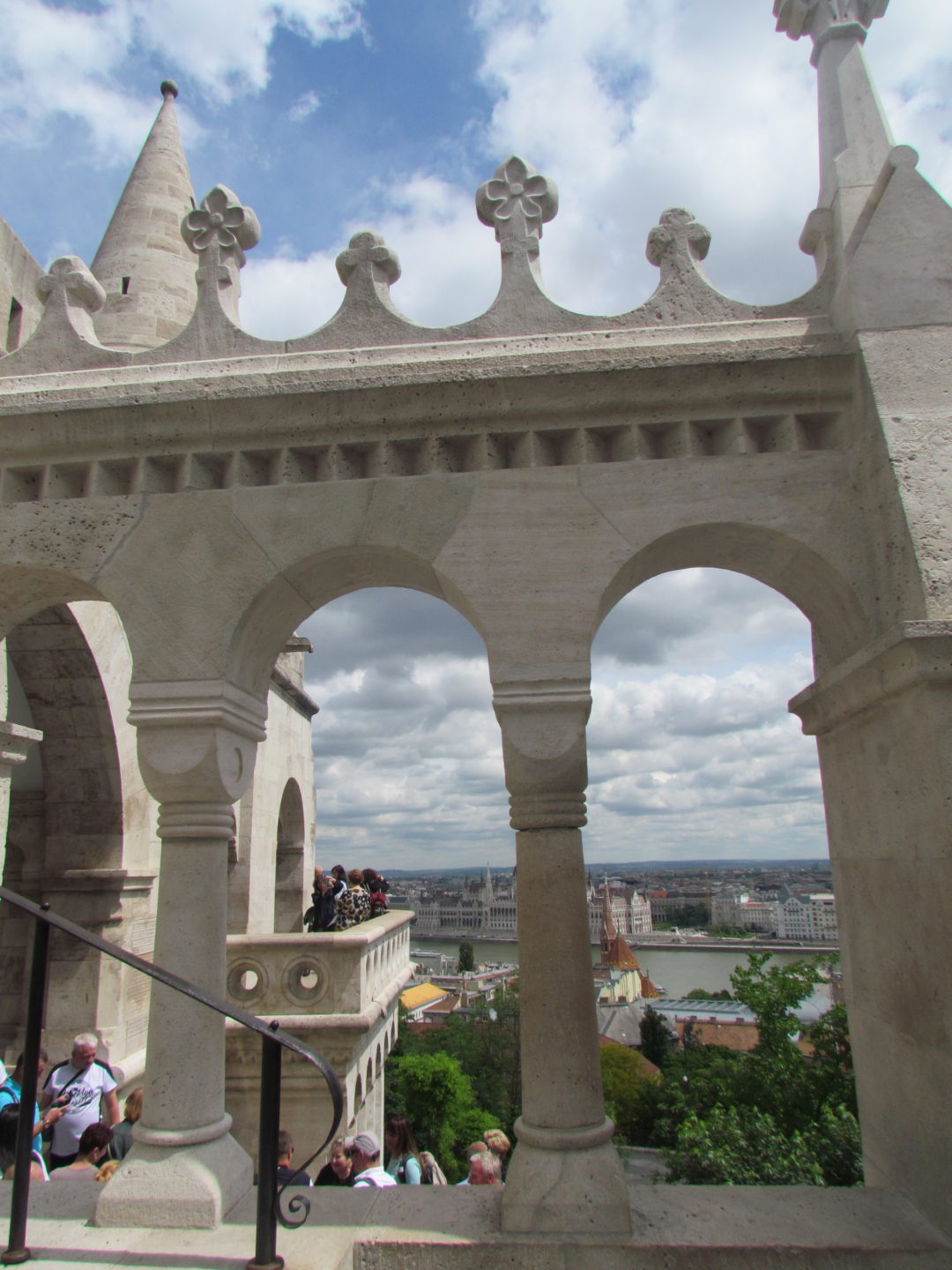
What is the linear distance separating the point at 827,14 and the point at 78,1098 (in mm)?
6298

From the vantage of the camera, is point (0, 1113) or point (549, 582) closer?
point (549, 582)

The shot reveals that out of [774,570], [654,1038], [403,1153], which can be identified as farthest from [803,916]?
[774,570]

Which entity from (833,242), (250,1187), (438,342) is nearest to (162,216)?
(438,342)

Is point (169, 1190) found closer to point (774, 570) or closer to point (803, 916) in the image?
point (774, 570)

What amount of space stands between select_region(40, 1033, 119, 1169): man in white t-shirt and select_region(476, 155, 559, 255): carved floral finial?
439cm

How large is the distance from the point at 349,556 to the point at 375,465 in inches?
14.9

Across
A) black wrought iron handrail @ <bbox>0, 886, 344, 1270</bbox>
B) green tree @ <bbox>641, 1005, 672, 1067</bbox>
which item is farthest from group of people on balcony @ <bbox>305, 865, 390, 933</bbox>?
green tree @ <bbox>641, 1005, 672, 1067</bbox>

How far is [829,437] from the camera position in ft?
10.7

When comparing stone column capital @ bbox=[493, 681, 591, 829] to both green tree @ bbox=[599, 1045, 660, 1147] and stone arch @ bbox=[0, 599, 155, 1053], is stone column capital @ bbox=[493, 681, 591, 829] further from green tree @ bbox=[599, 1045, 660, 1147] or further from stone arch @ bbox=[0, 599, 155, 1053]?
green tree @ bbox=[599, 1045, 660, 1147]

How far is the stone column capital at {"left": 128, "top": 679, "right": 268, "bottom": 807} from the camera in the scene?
3.08m

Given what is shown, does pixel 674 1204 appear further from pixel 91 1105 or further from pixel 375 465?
pixel 91 1105

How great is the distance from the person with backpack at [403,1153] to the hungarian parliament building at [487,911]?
9504 cm

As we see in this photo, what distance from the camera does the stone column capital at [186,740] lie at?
3.08m

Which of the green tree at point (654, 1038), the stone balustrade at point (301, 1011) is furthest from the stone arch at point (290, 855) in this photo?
the green tree at point (654, 1038)
